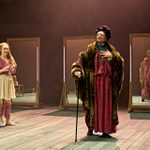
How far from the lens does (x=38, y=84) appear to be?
32.9 feet

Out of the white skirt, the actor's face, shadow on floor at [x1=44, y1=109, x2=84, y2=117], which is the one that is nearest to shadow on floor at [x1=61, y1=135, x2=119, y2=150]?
the actor's face

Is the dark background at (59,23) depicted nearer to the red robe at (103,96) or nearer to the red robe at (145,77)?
the red robe at (145,77)

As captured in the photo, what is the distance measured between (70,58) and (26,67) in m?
1.39

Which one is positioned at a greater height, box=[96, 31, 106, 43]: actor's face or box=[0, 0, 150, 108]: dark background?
box=[0, 0, 150, 108]: dark background

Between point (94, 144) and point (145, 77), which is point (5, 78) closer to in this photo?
point (94, 144)

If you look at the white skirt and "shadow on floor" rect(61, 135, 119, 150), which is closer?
"shadow on floor" rect(61, 135, 119, 150)

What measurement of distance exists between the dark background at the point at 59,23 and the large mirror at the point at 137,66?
7.6 inches

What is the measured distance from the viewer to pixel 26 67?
10.6m

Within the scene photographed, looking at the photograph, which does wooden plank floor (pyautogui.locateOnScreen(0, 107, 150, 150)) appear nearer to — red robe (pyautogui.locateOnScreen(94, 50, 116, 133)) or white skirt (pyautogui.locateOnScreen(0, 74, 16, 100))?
red robe (pyautogui.locateOnScreen(94, 50, 116, 133))

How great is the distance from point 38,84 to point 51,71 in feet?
1.68

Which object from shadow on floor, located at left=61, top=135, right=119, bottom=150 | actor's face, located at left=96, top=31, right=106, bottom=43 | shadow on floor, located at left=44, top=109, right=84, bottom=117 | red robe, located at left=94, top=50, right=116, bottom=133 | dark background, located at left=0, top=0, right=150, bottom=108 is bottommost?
shadow on floor, located at left=61, top=135, right=119, bottom=150

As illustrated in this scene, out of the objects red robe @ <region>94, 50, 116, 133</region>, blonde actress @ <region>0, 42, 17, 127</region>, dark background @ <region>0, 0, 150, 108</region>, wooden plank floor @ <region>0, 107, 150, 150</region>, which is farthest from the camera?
dark background @ <region>0, 0, 150, 108</region>

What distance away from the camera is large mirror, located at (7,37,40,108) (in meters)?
10.2

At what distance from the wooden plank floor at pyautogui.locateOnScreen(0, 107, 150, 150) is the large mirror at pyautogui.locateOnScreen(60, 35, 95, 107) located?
1766 millimetres
